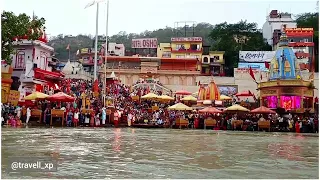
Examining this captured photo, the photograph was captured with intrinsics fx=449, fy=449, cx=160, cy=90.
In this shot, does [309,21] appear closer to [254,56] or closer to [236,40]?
[236,40]

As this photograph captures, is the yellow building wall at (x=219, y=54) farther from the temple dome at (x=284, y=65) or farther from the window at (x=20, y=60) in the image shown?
the window at (x=20, y=60)

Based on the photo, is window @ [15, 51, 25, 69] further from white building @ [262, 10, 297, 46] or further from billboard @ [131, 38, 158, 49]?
white building @ [262, 10, 297, 46]

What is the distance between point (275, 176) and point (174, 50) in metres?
59.6

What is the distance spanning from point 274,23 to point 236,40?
280 inches

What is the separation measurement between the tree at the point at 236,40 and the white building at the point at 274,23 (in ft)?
4.92

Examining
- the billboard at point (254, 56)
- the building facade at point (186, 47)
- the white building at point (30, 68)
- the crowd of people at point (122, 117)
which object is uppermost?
the building facade at point (186, 47)

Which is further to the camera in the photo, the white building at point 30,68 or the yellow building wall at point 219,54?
the yellow building wall at point 219,54

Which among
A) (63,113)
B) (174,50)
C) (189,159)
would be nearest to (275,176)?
(189,159)

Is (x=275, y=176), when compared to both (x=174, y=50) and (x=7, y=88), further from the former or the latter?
(x=174, y=50)

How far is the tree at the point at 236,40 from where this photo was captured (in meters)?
65.1

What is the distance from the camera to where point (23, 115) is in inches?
937

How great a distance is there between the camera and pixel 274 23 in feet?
230

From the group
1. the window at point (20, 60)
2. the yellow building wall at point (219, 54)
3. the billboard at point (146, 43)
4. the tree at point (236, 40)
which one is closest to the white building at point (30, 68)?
the window at point (20, 60)

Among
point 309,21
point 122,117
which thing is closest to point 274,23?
point 309,21
